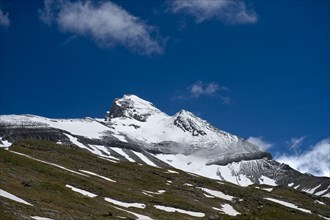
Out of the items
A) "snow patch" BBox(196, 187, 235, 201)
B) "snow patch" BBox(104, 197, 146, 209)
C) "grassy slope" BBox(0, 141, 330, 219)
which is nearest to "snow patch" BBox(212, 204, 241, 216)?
"grassy slope" BBox(0, 141, 330, 219)

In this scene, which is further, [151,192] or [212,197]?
[212,197]

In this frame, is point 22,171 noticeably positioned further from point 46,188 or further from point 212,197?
point 212,197

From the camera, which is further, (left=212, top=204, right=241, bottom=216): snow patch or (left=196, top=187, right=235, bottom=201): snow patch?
(left=196, top=187, right=235, bottom=201): snow patch

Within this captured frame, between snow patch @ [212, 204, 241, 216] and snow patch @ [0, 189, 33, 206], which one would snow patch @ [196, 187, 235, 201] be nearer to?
snow patch @ [212, 204, 241, 216]

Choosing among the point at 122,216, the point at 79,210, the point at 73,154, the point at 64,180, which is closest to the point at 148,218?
the point at 122,216

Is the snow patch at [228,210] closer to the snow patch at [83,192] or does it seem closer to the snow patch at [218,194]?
the snow patch at [218,194]

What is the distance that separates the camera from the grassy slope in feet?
241

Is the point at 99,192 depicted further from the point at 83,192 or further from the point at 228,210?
the point at 228,210

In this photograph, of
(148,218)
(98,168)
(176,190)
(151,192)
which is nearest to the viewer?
(148,218)

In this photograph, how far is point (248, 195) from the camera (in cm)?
15425

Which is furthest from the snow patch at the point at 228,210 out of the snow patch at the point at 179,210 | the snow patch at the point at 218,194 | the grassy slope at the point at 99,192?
the snow patch at the point at 179,210

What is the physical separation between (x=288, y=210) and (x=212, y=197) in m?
22.1

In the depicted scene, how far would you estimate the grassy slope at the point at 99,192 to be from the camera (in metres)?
73.4

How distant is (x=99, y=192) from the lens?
10206cm
